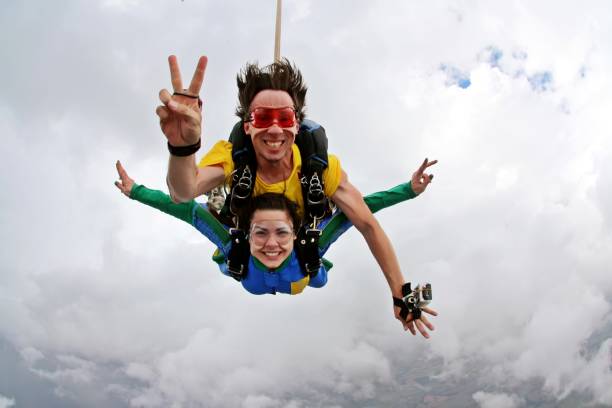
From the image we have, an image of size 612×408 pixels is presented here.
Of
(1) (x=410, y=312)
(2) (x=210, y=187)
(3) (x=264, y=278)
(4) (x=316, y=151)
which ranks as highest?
(4) (x=316, y=151)

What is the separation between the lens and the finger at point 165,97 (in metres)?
3.62

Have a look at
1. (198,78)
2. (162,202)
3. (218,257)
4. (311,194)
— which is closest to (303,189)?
(311,194)

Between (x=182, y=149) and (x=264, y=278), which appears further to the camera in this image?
(x=264, y=278)

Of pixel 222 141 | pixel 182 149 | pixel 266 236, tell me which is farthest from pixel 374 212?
pixel 182 149

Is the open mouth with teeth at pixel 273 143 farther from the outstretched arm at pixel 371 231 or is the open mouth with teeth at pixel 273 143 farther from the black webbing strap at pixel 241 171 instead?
the outstretched arm at pixel 371 231

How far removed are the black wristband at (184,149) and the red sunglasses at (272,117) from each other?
1671 mm

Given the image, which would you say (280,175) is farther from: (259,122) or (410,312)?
(410,312)

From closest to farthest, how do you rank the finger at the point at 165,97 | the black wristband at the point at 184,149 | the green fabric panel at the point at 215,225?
the finger at the point at 165,97 < the black wristband at the point at 184,149 < the green fabric panel at the point at 215,225

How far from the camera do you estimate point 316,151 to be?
589 centimetres

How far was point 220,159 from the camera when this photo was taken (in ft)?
18.7

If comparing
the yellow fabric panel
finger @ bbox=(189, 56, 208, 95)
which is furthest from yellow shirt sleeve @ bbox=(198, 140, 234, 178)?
finger @ bbox=(189, 56, 208, 95)

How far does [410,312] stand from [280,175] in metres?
2.01

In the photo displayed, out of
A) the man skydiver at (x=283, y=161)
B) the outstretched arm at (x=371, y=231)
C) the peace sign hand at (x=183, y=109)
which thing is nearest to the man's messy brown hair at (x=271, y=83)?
the man skydiver at (x=283, y=161)

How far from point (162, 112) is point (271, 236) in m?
2.25
